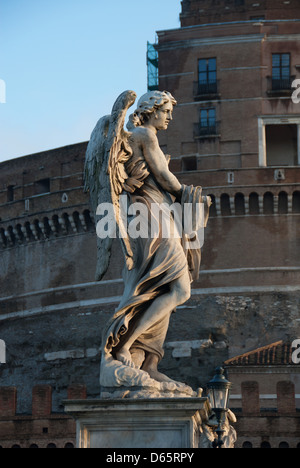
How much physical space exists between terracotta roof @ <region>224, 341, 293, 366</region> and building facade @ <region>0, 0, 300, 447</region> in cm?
53

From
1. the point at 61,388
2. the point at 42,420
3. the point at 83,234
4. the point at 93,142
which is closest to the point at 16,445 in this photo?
the point at 42,420

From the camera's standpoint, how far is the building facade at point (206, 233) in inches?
1464

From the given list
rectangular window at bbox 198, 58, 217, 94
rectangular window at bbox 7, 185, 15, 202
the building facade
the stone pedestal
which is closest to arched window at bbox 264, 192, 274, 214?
the building facade

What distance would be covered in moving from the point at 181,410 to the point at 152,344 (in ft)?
2.33

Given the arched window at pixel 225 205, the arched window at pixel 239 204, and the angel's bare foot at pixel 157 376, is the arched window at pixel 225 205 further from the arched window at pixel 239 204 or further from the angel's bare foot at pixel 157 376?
the angel's bare foot at pixel 157 376

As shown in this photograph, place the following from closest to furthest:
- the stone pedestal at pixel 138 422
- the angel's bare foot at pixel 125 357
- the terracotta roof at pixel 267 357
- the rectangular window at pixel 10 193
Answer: the stone pedestal at pixel 138 422 → the angel's bare foot at pixel 125 357 → the terracotta roof at pixel 267 357 → the rectangular window at pixel 10 193

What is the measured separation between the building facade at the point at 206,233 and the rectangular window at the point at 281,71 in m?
0.03

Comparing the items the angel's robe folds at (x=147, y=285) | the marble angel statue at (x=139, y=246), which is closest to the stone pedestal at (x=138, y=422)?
the marble angel statue at (x=139, y=246)

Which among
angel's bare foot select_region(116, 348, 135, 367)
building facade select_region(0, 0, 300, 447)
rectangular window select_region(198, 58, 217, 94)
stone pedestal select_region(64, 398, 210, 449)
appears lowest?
stone pedestal select_region(64, 398, 210, 449)

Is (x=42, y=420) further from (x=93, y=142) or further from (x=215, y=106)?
(x=93, y=142)

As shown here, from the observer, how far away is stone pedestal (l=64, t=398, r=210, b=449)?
6664 mm

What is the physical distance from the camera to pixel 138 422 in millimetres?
6703

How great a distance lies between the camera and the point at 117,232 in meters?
7.36

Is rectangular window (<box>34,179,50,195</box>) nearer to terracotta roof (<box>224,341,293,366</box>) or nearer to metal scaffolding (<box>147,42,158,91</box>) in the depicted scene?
metal scaffolding (<box>147,42,158,91</box>)
